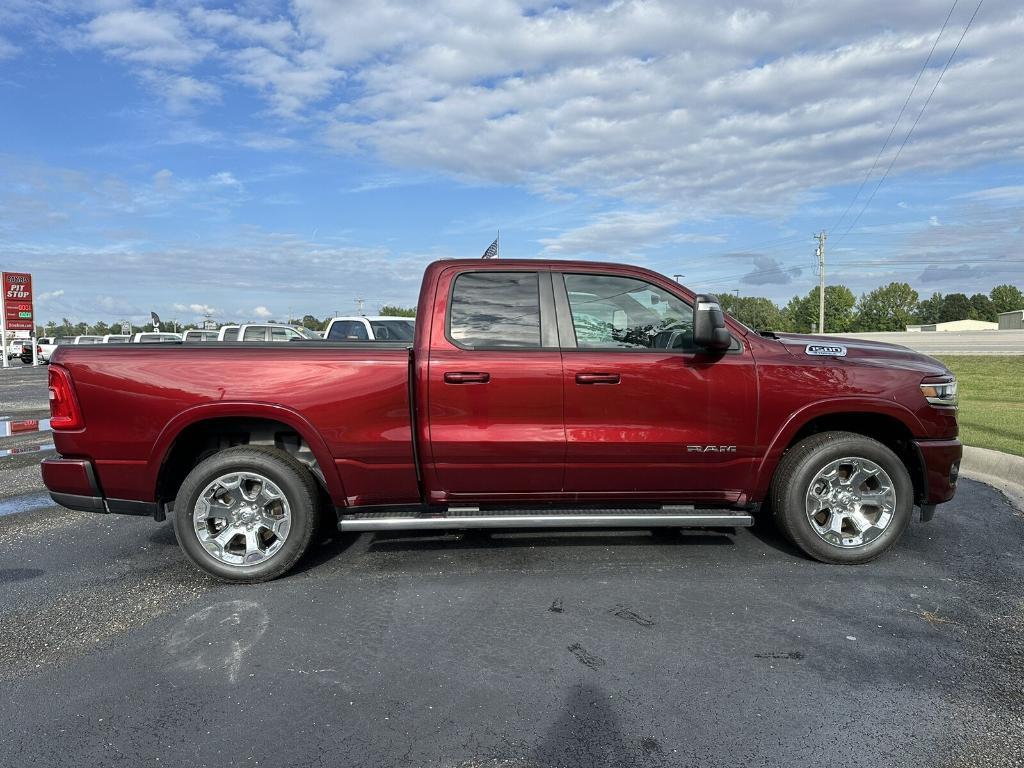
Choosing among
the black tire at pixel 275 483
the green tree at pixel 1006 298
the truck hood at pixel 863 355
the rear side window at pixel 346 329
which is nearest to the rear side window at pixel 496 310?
the black tire at pixel 275 483

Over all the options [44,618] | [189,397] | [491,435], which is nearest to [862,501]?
[491,435]

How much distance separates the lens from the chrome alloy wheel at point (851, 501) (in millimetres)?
4184

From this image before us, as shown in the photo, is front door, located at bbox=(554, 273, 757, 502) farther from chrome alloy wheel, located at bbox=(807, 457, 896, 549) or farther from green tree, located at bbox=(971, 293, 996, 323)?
green tree, located at bbox=(971, 293, 996, 323)

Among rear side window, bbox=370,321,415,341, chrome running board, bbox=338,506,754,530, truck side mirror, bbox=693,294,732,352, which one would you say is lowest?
chrome running board, bbox=338,506,754,530

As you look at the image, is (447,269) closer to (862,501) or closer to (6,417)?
(862,501)

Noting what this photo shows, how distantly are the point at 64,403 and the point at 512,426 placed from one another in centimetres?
269

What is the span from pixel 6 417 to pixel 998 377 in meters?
22.9

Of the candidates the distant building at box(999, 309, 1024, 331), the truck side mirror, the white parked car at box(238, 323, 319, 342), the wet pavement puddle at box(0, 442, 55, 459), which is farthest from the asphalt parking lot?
the distant building at box(999, 309, 1024, 331)

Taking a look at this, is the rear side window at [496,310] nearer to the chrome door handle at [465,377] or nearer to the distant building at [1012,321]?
the chrome door handle at [465,377]

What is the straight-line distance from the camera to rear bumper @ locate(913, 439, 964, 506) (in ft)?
13.8

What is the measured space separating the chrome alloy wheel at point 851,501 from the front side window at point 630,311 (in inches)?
49.1

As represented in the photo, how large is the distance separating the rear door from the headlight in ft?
7.80

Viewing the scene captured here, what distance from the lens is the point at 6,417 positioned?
12.6 m

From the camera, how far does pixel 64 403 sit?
3924 millimetres
